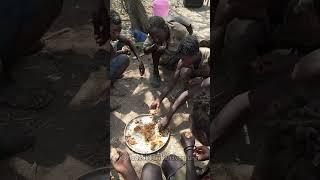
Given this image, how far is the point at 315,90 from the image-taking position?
1.29 metres

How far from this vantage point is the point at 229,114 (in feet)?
4.58

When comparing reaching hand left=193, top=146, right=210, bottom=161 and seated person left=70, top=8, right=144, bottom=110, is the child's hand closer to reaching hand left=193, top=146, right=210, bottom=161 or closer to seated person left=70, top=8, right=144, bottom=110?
reaching hand left=193, top=146, right=210, bottom=161

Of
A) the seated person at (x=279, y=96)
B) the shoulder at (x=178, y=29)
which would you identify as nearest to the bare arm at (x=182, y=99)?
the shoulder at (x=178, y=29)

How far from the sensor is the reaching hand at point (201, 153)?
2848 millimetres

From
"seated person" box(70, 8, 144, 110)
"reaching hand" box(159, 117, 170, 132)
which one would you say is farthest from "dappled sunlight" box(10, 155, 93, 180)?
"reaching hand" box(159, 117, 170, 132)

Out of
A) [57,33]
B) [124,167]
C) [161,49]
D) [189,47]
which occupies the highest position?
[57,33]

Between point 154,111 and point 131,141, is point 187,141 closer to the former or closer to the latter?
point 131,141

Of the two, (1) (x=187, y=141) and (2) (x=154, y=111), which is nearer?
(1) (x=187, y=141)

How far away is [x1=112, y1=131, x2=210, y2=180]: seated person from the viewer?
2555mm

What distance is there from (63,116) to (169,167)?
1.36 metres

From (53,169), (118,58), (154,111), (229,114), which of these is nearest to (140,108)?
(154,111)

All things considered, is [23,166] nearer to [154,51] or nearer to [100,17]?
[100,17]

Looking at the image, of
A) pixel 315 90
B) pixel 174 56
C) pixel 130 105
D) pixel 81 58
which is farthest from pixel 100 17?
pixel 174 56

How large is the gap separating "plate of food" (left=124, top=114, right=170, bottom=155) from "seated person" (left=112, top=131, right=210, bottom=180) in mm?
200
